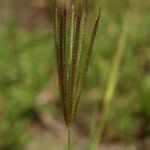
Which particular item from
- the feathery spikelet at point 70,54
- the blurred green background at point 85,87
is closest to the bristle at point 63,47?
the feathery spikelet at point 70,54

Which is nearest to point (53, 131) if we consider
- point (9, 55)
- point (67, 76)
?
point (9, 55)

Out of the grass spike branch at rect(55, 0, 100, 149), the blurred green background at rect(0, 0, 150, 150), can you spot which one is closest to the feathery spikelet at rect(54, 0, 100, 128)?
the grass spike branch at rect(55, 0, 100, 149)

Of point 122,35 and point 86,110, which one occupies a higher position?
point 122,35

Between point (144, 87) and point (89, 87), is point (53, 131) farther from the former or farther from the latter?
point (144, 87)

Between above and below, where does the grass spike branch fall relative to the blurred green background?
above

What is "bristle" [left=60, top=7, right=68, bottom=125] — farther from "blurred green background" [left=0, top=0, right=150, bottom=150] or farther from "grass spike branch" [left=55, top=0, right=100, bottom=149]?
"blurred green background" [left=0, top=0, right=150, bottom=150]
